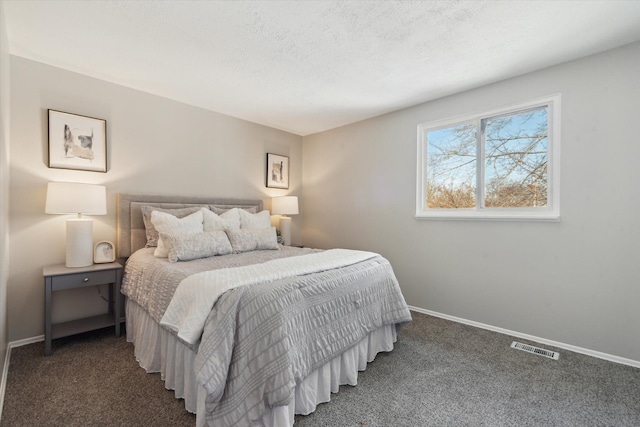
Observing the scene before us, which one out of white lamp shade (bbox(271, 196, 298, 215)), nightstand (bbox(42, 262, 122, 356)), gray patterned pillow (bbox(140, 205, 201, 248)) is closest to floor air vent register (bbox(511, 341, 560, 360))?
white lamp shade (bbox(271, 196, 298, 215))

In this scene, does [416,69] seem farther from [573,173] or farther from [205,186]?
[205,186]

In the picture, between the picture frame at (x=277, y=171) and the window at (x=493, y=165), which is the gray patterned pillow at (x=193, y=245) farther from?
the window at (x=493, y=165)

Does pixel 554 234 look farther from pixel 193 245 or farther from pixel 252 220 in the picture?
pixel 193 245

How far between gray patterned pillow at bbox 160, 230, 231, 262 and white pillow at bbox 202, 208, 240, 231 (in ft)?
1.04

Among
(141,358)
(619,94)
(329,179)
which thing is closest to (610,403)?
(619,94)

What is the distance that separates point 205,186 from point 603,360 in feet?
13.8

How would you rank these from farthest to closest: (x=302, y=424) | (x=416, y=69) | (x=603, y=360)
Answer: (x=416, y=69) → (x=603, y=360) → (x=302, y=424)

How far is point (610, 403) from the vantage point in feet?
5.90

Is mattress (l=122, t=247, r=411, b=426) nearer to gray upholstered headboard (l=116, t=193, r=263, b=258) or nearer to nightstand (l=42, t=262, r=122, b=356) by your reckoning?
nightstand (l=42, t=262, r=122, b=356)

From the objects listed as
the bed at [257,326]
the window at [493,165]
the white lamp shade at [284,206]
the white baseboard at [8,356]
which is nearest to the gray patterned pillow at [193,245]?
the bed at [257,326]

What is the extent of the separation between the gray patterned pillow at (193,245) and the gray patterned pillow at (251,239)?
0.16m

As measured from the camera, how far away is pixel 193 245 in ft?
8.33

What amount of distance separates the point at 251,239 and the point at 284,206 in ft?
3.94

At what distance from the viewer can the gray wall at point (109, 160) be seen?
8.03 ft
